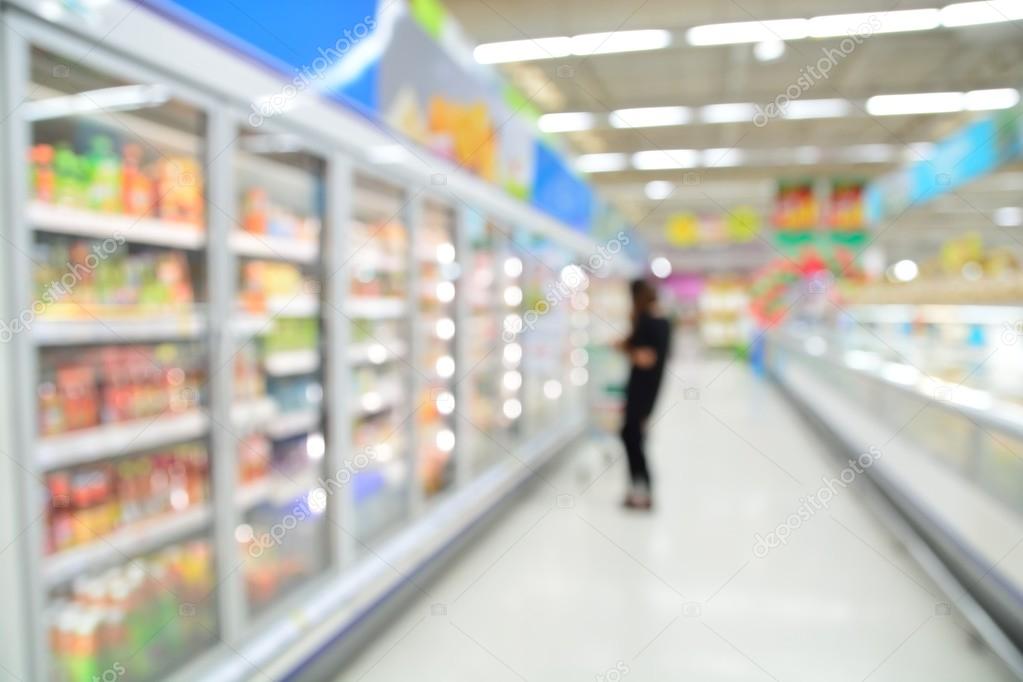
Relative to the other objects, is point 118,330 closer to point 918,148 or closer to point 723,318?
point 918,148

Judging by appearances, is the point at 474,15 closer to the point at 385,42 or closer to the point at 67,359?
the point at 385,42

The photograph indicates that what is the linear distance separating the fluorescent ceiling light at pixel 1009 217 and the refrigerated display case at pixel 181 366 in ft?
65.9

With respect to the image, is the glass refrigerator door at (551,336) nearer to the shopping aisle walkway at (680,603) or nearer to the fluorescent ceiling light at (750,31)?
the shopping aisle walkway at (680,603)

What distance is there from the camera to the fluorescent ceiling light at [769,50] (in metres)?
7.60

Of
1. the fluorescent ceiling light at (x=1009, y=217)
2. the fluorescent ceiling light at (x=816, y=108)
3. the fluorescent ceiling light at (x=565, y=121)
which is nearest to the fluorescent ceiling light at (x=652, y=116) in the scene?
the fluorescent ceiling light at (x=565, y=121)

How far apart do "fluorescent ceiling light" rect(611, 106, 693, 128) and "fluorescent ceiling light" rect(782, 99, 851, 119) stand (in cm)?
143

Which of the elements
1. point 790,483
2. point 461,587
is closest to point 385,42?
point 461,587

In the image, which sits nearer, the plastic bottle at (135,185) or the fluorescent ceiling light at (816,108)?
the plastic bottle at (135,185)

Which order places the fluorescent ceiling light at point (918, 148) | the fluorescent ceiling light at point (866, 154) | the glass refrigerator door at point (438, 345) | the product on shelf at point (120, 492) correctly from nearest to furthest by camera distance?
the product on shelf at point (120, 492), the glass refrigerator door at point (438, 345), the fluorescent ceiling light at point (918, 148), the fluorescent ceiling light at point (866, 154)

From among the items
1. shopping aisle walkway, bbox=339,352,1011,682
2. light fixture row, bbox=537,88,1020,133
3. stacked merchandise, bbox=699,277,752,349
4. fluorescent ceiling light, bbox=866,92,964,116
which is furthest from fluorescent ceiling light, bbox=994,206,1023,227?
shopping aisle walkway, bbox=339,352,1011,682

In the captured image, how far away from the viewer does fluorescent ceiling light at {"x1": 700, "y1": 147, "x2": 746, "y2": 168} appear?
1326 cm

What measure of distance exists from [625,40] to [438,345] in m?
3.69

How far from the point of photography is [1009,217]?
19344 millimetres

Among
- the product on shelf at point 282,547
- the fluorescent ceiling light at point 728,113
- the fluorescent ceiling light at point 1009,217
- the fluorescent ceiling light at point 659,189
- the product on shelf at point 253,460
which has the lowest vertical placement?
the product on shelf at point 282,547
